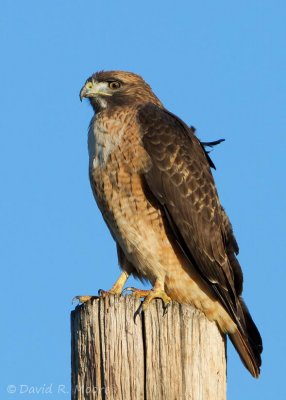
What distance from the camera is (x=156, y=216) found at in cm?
617

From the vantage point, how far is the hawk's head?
6.91m

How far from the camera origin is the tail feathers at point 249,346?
5.88 m

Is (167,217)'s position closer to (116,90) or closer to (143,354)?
(116,90)

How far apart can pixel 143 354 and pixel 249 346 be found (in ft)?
6.72

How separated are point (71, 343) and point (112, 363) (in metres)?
0.40

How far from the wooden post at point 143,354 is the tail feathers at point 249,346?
4.70 ft

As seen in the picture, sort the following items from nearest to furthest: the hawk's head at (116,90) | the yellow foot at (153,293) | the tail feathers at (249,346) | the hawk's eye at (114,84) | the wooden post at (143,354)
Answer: the wooden post at (143,354) → the yellow foot at (153,293) → the tail feathers at (249,346) → the hawk's head at (116,90) → the hawk's eye at (114,84)

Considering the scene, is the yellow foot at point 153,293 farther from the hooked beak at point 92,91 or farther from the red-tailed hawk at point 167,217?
the hooked beak at point 92,91

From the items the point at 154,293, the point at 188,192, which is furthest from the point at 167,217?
the point at 154,293

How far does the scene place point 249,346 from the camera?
235 inches

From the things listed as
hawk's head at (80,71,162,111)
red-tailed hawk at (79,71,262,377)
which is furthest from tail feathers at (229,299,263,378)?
hawk's head at (80,71,162,111)

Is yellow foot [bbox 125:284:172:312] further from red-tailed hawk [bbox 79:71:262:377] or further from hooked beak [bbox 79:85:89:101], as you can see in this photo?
hooked beak [bbox 79:85:89:101]

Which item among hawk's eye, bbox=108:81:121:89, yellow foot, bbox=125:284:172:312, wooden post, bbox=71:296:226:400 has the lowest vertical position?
wooden post, bbox=71:296:226:400

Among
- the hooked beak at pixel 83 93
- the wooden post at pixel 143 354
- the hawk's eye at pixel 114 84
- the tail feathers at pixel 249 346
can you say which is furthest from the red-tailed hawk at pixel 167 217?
the wooden post at pixel 143 354
